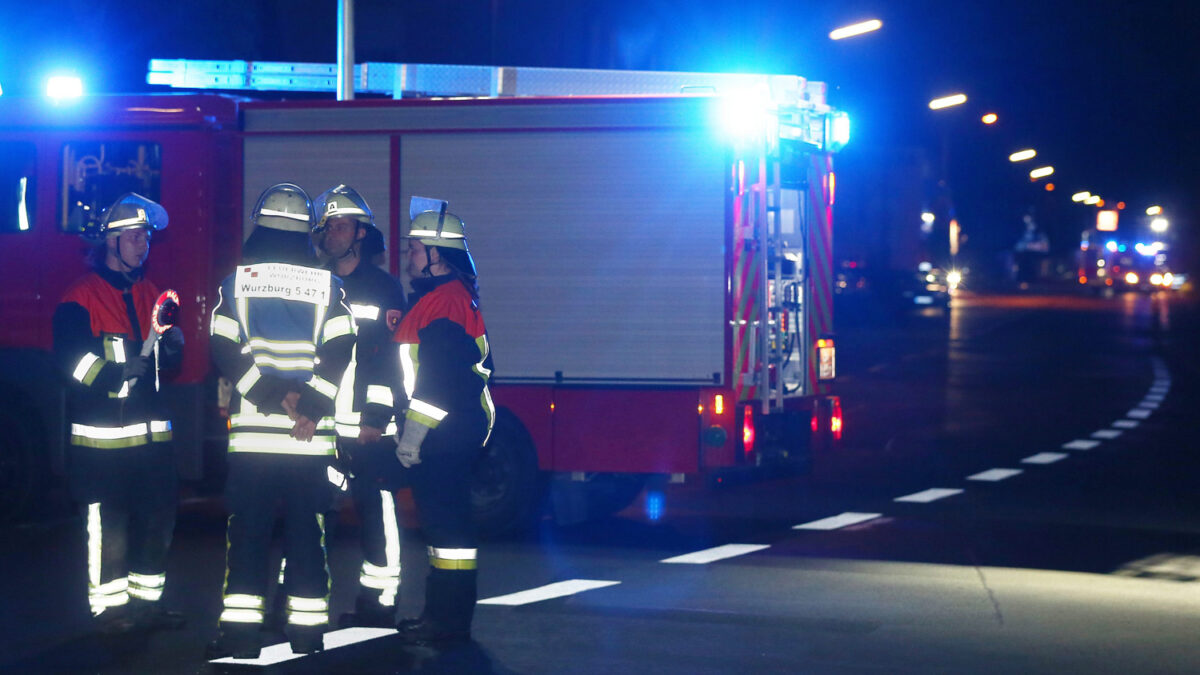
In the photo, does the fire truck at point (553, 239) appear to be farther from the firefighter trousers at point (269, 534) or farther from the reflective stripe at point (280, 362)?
the reflective stripe at point (280, 362)

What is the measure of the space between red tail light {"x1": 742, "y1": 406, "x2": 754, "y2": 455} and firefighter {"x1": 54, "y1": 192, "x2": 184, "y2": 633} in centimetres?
365

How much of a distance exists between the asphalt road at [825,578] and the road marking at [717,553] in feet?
0.12

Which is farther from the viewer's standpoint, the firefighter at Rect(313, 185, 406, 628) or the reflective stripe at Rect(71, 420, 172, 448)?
the reflective stripe at Rect(71, 420, 172, 448)

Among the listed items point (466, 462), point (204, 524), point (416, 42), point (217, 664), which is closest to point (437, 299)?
point (466, 462)

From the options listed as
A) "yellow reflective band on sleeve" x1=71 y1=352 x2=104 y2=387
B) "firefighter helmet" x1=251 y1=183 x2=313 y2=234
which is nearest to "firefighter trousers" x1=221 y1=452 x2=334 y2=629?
"firefighter helmet" x1=251 y1=183 x2=313 y2=234

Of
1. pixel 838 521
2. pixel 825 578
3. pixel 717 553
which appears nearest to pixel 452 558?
pixel 825 578

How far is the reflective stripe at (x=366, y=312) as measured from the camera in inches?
294

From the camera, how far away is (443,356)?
7020 millimetres

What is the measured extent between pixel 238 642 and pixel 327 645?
2.13 feet

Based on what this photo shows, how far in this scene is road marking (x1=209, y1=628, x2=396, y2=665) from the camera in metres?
6.83

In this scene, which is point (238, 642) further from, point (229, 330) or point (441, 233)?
point (441, 233)

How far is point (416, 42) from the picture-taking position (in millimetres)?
28031

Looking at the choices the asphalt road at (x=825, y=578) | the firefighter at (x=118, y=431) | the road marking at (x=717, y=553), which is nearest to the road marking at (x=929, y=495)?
the asphalt road at (x=825, y=578)

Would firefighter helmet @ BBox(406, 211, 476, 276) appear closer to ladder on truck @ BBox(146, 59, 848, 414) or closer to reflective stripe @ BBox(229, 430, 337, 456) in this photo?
reflective stripe @ BBox(229, 430, 337, 456)
